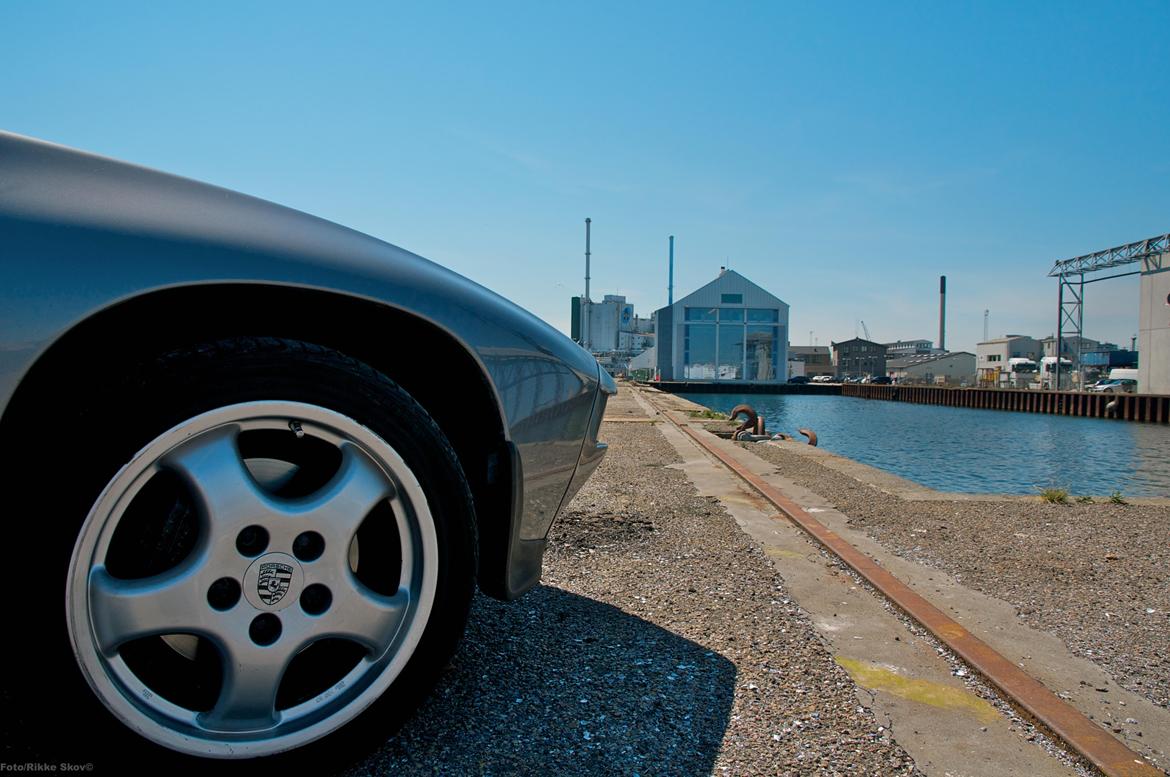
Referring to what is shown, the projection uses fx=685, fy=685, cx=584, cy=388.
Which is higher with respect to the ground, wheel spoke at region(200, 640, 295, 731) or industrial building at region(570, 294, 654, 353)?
industrial building at region(570, 294, 654, 353)

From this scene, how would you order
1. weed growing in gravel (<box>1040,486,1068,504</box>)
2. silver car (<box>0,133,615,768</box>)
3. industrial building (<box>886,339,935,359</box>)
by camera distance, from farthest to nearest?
industrial building (<box>886,339,935,359</box>) < weed growing in gravel (<box>1040,486,1068,504</box>) < silver car (<box>0,133,615,768</box>)

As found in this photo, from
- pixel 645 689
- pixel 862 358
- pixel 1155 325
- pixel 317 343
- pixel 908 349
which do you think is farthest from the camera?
pixel 908 349

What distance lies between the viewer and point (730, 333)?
67500 mm

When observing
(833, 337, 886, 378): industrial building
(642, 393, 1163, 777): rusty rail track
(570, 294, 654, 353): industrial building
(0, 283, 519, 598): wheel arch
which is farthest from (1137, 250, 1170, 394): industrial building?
(833, 337, 886, 378): industrial building

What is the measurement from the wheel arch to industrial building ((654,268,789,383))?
66.4 meters

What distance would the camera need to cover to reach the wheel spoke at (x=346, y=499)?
1347 millimetres

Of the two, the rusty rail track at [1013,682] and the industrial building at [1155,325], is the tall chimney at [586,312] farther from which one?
the rusty rail track at [1013,682]

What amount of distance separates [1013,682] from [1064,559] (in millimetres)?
2042

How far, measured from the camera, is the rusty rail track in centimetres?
161

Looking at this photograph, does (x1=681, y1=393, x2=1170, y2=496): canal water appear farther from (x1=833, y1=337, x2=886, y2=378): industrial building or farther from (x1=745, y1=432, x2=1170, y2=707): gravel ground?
(x1=833, y1=337, x2=886, y2=378): industrial building

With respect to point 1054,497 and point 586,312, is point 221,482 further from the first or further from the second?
point 586,312

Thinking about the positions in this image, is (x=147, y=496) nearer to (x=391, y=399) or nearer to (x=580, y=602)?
(x=391, y=399)

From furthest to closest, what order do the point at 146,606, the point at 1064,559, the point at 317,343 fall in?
the point at 1064,559 < the point at 317,343 < the point at 146,606

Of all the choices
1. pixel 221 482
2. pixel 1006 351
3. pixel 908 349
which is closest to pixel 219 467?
pixel 221 482
